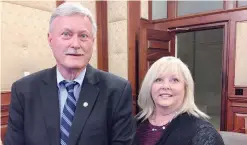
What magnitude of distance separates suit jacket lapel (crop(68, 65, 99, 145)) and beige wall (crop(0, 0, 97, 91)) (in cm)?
163

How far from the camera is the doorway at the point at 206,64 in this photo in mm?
6125

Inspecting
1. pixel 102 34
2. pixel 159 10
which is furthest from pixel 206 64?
pixel 102 34

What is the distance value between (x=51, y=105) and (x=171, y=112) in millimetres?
904

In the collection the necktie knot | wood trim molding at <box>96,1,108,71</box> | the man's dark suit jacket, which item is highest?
wood trim molding at <box>96,1,108,71</box>

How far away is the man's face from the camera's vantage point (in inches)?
34.8

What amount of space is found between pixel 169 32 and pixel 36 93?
3.05m

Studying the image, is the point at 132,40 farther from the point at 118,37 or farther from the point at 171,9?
the point at 171,9

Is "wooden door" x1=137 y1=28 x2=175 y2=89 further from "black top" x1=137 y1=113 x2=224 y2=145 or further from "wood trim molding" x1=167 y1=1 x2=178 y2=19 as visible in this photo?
"black top" x1=137 y1=113 x2=224 y2=145

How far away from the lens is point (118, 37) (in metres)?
3.45

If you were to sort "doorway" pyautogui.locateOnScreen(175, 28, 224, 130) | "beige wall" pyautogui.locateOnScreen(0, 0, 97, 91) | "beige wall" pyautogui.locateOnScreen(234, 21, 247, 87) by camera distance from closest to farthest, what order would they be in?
"beige wall" pyautogui.locateOnScreen(0, 0, 97, 91)
"beige wall" pyautogui.locateOnScreen(234, 21, 247, 87)
"doorway" pyautogui.locateOnScreen(175, 28, 224, 130)

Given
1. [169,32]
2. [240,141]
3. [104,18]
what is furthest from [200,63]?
[240,141]

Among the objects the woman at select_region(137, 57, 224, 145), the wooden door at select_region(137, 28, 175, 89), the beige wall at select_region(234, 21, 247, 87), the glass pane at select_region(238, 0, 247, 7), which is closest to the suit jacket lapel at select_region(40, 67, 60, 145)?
the woman at select_region(137, 57, 224, 145)

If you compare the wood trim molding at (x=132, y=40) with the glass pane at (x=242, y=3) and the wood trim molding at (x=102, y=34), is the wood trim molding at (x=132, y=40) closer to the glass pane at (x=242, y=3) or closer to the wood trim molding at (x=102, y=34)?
the wood trim molding at (x=102, y=34)

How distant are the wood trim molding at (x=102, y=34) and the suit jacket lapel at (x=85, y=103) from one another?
2.45m
